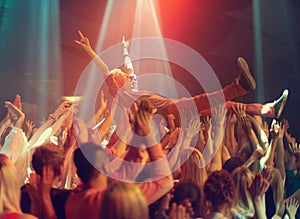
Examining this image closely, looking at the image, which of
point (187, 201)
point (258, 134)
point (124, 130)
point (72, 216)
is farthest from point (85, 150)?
point (258, 134)

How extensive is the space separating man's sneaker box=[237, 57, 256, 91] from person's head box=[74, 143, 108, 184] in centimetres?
119

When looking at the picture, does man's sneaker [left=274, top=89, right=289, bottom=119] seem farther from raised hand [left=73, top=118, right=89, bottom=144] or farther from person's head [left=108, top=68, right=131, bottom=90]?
raised hand [left=73, top=118, right=89, bottom=144]

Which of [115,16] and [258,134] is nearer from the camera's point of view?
[258,134]

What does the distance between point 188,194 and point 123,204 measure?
1.66ft

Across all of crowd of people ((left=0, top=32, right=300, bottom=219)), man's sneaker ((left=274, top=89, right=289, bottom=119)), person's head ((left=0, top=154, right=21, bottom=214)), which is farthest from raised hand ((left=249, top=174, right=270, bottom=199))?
man's sneaker ((left=274, top=89, right=289, bottom=119))

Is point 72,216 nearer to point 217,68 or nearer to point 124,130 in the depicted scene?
point 124,130

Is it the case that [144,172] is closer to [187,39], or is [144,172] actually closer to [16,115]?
[16,115]

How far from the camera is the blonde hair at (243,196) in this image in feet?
7.31

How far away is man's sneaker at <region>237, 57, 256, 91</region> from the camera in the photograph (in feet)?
8.75

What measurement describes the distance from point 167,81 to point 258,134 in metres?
4.79

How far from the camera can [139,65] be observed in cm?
797

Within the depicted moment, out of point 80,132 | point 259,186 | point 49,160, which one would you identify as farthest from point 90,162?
point 259,186

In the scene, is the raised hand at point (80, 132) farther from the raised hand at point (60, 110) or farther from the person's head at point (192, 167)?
the raised hand at point (60, 110)

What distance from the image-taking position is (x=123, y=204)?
1.49 meters
